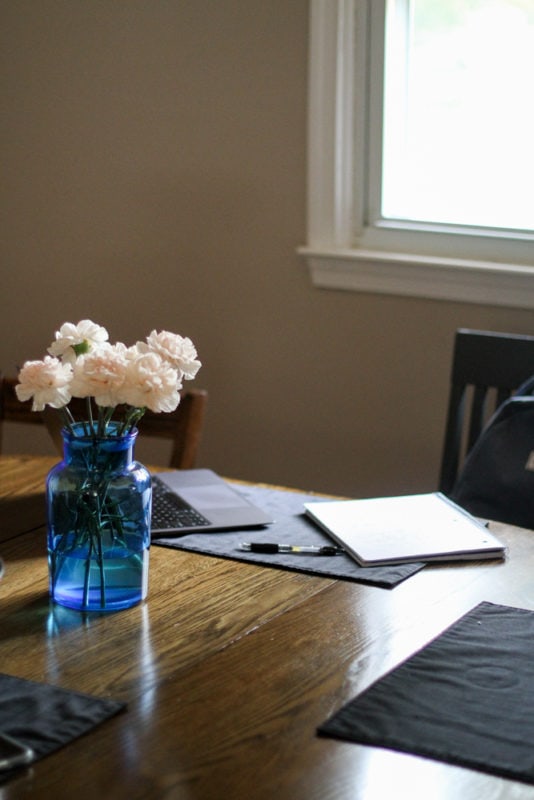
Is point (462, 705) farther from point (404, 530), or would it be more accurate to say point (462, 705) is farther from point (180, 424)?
point (180, 424)

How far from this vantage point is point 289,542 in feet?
5.63

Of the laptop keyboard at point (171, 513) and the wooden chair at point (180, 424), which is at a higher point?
the wooden chair at point (180, 424)

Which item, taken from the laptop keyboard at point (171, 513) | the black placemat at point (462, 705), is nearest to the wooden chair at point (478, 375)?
the laptop keyboard at point (171, 513)

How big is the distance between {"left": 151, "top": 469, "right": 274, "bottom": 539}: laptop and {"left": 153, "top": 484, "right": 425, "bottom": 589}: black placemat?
0.06ft

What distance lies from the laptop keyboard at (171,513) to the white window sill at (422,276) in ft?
3.89

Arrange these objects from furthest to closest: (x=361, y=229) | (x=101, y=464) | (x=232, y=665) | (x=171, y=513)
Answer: (x=361, y=229) → (x=171, y=513) → (x=101, y=464) → (x=232, y=665)

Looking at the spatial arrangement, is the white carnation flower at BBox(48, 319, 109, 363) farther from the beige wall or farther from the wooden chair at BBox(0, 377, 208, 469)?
the beige wall

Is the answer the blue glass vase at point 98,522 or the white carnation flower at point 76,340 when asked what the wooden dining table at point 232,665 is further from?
the white carnation flower at point 76,340

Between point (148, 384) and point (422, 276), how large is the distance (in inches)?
64.5

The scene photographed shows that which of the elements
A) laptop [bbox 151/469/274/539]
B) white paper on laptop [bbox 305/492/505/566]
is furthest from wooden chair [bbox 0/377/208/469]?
white paper on laptop [bbox 305/492/505/566]

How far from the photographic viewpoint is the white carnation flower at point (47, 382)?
137cm

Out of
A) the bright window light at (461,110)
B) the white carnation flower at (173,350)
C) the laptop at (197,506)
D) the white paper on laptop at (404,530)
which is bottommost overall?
the white paper on laptop at (404,530)

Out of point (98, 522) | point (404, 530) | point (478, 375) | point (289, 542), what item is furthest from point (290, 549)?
point (478, 375)

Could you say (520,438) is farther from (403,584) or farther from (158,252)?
(158,252)
